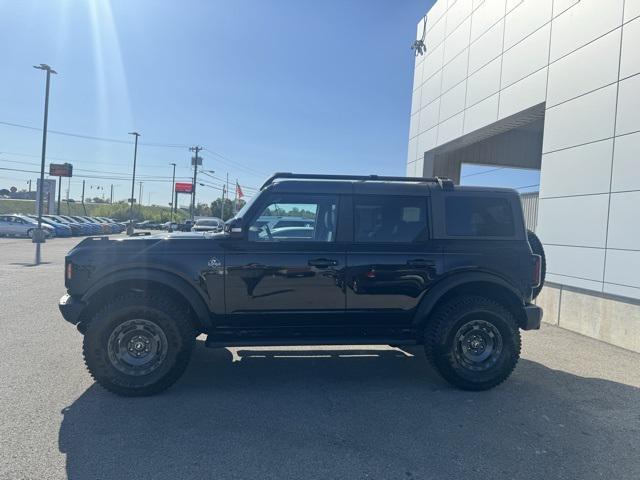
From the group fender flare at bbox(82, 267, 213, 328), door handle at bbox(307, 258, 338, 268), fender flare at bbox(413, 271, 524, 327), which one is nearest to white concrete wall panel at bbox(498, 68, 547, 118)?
fender flare at bbox(413, 271, 524, 327)

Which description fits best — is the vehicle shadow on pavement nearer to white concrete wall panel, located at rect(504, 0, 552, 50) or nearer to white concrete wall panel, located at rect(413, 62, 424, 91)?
white concrete wall panel, located at rect(504, 0, 552, 50)

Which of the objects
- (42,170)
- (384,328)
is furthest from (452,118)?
(42,170)

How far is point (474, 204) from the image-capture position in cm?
495

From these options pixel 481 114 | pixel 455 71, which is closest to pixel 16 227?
pixel 455 71

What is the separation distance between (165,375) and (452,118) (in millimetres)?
11729

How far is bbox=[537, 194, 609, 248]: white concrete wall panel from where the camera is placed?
756cm

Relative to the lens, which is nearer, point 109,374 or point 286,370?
point 109,374

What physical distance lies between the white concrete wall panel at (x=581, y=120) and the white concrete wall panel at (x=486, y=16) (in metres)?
3.65

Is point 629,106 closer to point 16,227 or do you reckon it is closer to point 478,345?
point 478,345

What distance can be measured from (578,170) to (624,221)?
147cm

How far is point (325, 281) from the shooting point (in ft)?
15.0

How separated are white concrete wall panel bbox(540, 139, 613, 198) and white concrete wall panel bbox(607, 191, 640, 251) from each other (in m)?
0.35

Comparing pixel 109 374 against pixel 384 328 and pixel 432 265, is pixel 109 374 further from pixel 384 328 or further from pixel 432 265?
pixel 432 265

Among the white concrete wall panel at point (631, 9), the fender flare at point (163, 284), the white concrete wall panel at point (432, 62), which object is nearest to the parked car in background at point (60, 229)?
the white concrete wall panel at point (432, 62)
